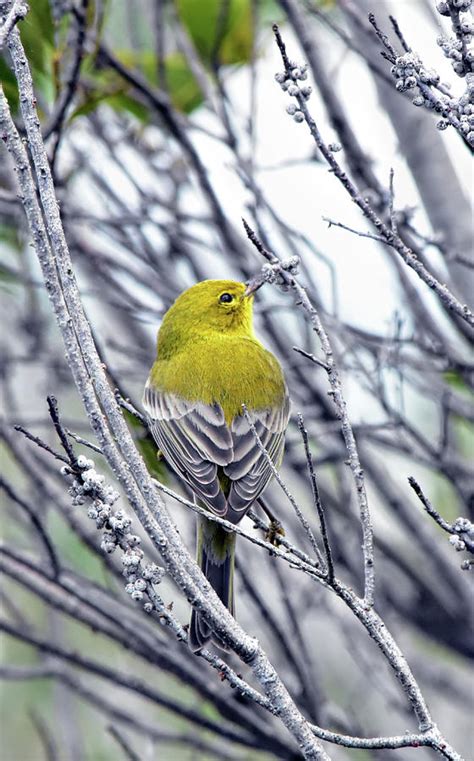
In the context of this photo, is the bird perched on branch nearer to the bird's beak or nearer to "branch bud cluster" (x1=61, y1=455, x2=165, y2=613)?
the bird's beak

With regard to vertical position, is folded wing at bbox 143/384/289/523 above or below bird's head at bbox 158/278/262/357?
below

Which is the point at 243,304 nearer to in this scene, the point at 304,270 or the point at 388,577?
the point at 304,270

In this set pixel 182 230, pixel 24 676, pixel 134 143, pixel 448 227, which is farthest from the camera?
pixel 134 143

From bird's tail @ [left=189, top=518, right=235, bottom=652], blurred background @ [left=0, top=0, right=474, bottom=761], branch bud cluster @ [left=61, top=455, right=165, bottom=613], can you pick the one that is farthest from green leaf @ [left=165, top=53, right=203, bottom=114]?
branch bud cluster @ [left=61, top=455, right=165, bottom=613]

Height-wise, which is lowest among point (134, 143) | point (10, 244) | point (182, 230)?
point (182, 230)

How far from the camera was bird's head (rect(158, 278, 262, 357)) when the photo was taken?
193 inches

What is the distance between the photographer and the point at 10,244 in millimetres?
5613

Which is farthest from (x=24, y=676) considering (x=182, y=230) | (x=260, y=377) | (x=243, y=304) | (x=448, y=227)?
(x=448, y=227)

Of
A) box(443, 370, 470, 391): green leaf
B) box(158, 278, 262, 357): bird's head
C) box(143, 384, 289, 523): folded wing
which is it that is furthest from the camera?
box(158, 278, 262, 357): bird's head

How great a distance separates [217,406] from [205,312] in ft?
2.14

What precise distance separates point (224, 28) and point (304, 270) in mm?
1179

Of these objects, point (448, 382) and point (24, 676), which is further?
point (448, 382)

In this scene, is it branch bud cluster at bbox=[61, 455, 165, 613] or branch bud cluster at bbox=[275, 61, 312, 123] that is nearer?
branch bud cluster at bbox=[61, 455, 165, 613]

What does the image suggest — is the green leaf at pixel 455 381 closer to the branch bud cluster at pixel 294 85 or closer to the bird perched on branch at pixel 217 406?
the bird perched on branch at pixel 217 406
